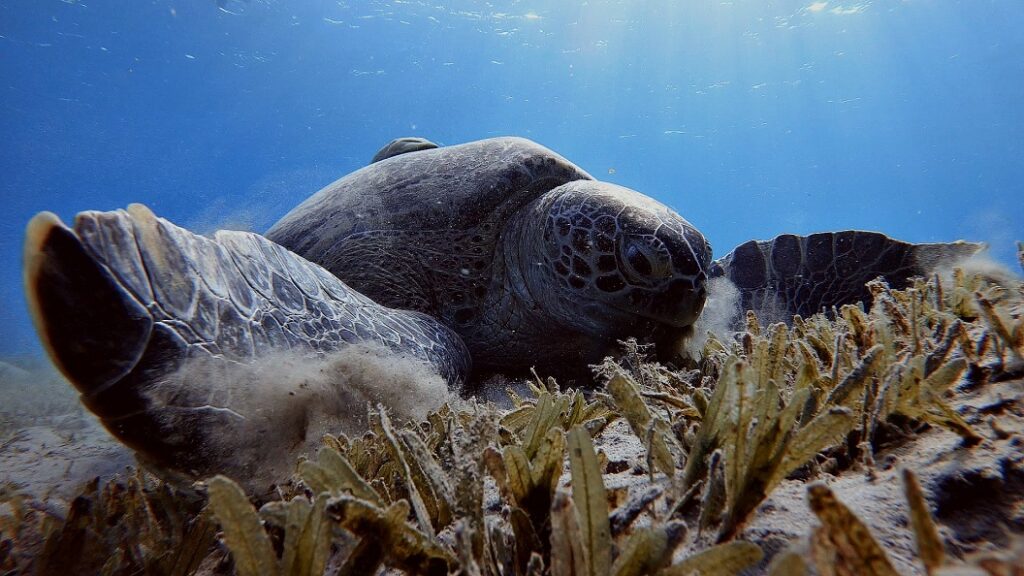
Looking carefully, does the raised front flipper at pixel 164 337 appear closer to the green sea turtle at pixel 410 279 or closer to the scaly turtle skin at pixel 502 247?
the green sea turtle at pixel 410 279

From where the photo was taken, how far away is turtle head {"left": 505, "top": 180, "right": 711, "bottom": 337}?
2248 mm

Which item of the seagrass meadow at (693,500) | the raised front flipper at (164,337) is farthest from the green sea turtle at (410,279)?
the seagrass meadow at (693,500)

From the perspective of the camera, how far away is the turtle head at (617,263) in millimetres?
2248

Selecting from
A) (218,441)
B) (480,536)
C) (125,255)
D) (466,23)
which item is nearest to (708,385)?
(480,536)

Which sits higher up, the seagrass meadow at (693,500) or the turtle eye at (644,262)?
the turtle eye at (644,262)

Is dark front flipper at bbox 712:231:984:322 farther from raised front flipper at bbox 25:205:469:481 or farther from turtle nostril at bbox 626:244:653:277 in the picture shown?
raised front flipper at bbox 25:205:469:481

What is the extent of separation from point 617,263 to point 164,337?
74.2 inches

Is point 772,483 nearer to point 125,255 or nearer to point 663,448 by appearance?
point 663,448

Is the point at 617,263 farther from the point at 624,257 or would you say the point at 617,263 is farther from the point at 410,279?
the point at 410,279

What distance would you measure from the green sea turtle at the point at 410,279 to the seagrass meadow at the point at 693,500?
0.28 metres

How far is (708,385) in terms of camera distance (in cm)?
127

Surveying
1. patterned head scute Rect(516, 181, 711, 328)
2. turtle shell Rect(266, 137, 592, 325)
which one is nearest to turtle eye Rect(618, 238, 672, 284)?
patterned head scute Rect(516, 181, 711, 328)

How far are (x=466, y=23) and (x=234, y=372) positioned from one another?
32.3 meters

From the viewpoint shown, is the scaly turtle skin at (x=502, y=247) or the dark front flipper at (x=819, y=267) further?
the dark front flipper at (x=819, y=267)
